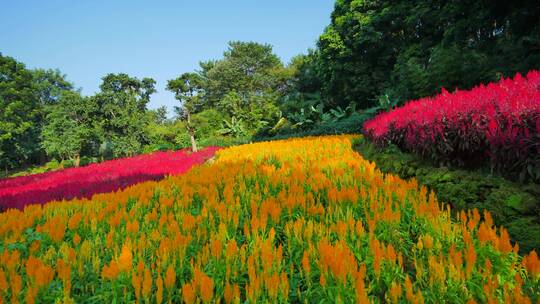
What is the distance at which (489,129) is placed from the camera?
3.67 meters

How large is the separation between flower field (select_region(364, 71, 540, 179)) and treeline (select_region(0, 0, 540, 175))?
761 cm

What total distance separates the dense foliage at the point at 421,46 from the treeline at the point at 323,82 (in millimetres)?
50

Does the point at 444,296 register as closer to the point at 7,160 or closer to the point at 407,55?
the point at 407,55

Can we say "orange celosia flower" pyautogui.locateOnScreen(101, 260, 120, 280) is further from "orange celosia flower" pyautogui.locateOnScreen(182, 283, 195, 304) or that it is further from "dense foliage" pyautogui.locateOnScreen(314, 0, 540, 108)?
"dense foliage" pyautogui.locateOnScreen(314, 0, 540, 108)

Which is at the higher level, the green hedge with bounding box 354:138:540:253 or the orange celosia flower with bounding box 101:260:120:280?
the orange celosia flower with bounding box 101:260:120:280

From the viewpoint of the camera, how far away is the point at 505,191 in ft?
10.2

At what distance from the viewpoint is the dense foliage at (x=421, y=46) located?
10.3 m

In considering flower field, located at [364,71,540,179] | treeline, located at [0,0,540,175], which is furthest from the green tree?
flower field, located at [364,71,540,179]

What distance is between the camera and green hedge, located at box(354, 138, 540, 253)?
267 cm

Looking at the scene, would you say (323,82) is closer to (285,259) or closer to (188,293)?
(285,259)

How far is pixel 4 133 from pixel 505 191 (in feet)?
156

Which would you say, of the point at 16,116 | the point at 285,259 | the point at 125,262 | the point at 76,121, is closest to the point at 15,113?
the point at 16,116

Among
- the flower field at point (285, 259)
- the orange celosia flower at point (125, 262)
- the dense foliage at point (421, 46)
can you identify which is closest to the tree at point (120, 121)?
the dense foliage at point (421, 46)

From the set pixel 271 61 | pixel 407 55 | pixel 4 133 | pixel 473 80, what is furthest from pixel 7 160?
pixel 473 80
